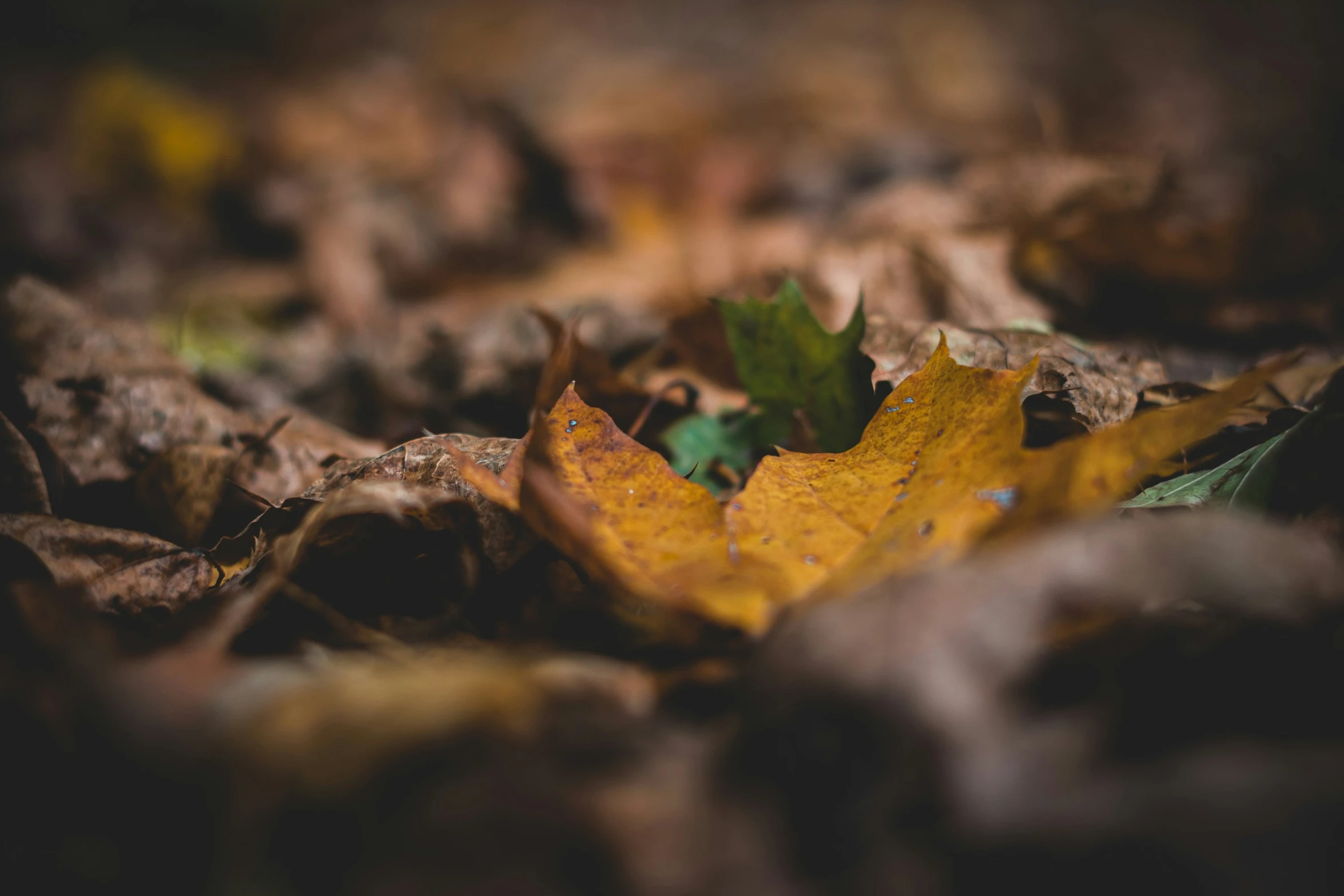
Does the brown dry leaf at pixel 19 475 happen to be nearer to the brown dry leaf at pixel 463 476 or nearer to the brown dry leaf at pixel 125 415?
the brown dry leaf at pixel 125 415

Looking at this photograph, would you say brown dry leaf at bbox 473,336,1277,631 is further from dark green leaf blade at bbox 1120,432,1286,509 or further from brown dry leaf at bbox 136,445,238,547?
brown dry leaf at bbox 136,445,238,547

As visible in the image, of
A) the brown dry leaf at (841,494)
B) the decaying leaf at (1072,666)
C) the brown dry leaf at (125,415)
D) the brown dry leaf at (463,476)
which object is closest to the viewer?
the decaying leaf at (1072,666)

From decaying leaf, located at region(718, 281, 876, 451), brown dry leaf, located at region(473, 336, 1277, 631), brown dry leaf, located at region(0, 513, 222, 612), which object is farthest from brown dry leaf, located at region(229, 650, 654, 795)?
decaying leaf, located at region(718, 281, 876, 451)

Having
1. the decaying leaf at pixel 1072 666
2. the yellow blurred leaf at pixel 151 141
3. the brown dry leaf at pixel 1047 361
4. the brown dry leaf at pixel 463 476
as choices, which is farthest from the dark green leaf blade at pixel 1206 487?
the yellow blurred leaf at pixel 151 141

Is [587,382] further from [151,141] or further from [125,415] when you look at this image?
[151,141]

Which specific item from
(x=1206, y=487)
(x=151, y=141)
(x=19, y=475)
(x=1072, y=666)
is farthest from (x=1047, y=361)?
(x=151, y=141)

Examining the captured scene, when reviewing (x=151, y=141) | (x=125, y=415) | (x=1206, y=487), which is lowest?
(x=1206, y=487)
